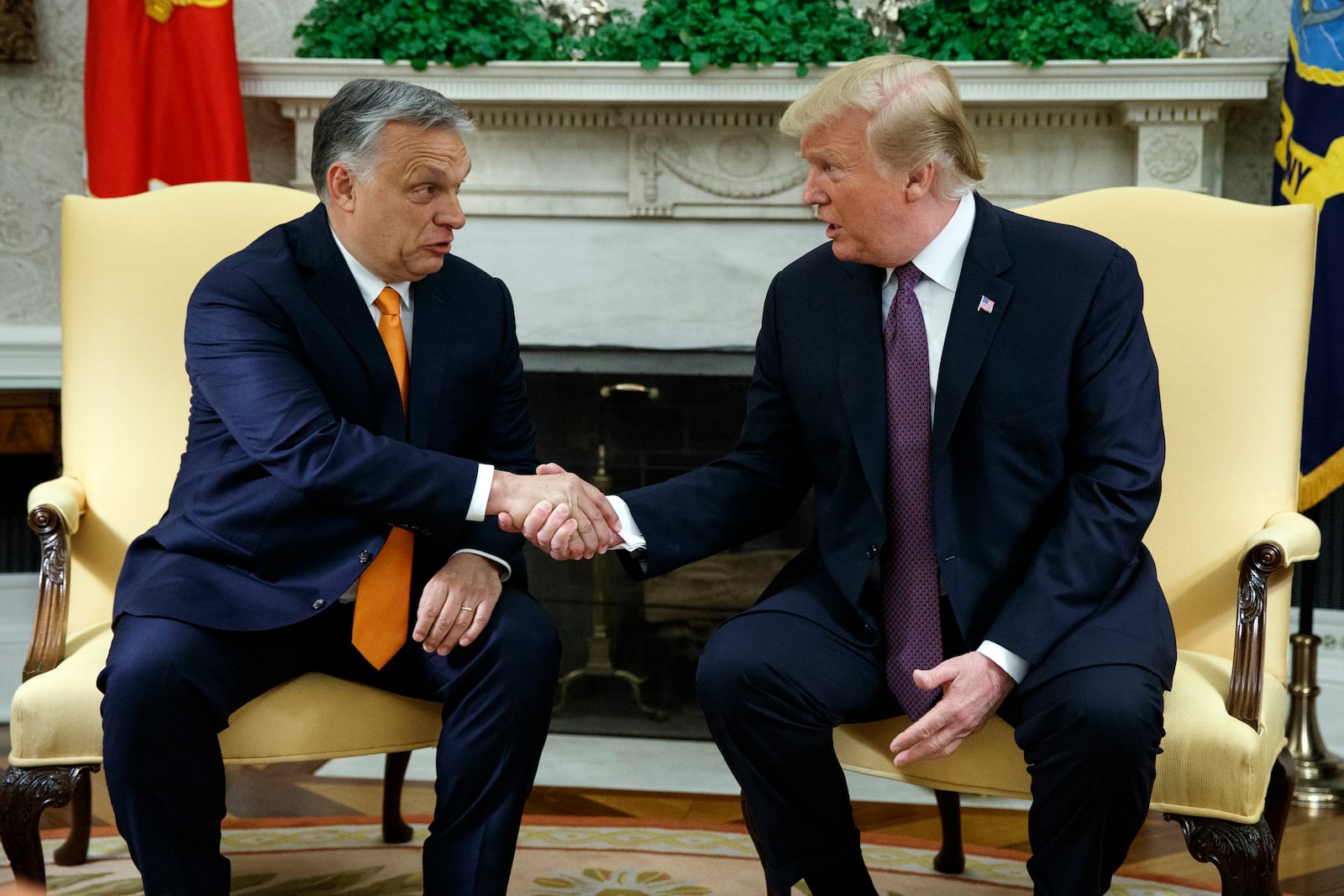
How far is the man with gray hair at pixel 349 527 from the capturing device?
1.81 m

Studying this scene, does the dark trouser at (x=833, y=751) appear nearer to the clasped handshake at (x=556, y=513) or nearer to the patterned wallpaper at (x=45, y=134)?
the clasped handshake at (x=556, y=513)

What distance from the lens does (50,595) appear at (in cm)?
203

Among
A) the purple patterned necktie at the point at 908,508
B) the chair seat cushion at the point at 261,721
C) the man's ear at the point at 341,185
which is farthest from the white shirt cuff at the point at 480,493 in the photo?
the purple patterned necktie at the point at 908,508

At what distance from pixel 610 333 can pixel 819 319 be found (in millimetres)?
1705

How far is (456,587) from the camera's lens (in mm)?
1912

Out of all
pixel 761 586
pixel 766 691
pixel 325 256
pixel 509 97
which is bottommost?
pixel 761 586

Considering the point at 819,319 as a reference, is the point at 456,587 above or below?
below

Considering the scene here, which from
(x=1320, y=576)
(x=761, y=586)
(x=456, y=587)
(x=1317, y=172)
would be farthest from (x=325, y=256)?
(x=1320, y=576)

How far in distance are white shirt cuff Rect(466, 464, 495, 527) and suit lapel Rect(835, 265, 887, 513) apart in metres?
0.53

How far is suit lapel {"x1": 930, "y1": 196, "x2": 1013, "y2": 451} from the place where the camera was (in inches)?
73.4

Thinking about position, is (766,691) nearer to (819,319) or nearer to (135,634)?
(819,319)

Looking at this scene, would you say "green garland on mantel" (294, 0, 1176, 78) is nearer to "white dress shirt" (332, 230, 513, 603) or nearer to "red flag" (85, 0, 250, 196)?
"red flag" (85, 0, 250, 196)

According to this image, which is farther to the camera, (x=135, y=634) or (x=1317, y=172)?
(x=1317, y=172)

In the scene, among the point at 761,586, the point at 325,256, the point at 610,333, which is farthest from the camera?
the point at 610,333
